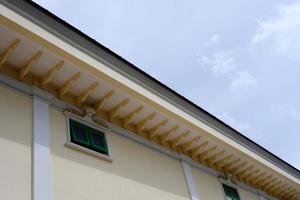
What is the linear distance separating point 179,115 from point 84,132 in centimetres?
248

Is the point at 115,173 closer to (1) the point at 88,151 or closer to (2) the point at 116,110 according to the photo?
(1) the point at 88,151

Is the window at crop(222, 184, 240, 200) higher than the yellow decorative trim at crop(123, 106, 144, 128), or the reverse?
the yellow decorative trim at crop(123, 106, 144, 128)

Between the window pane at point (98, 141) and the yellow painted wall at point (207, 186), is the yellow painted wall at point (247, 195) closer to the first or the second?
the yellow painted wall at point (207, 186)

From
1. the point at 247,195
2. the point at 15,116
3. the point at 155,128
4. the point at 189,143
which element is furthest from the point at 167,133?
the point at 15,116

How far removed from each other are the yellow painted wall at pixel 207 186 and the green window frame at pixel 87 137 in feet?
10.3

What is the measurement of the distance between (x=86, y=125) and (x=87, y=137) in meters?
0.30

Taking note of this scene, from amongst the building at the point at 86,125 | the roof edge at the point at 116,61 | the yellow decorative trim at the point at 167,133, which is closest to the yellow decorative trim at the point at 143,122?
the building at the point at 86,125

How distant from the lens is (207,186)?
1011 cm

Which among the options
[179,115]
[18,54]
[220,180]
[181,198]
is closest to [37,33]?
[18,54]

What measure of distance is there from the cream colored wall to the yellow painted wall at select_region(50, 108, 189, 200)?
1.61 feet

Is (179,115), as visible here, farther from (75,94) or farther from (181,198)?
(75,94)

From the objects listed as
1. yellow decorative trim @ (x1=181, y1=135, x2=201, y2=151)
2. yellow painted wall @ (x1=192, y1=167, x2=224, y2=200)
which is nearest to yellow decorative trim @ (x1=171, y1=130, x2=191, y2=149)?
yellow decorative trim @ (x1=181, y1=135, x2=201, y2=151)

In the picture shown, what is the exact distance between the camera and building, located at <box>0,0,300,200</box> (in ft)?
20.5

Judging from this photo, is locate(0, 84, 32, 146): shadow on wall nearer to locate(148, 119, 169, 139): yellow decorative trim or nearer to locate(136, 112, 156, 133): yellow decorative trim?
locate(136, 112, 156, 133): yellow decorative trim
